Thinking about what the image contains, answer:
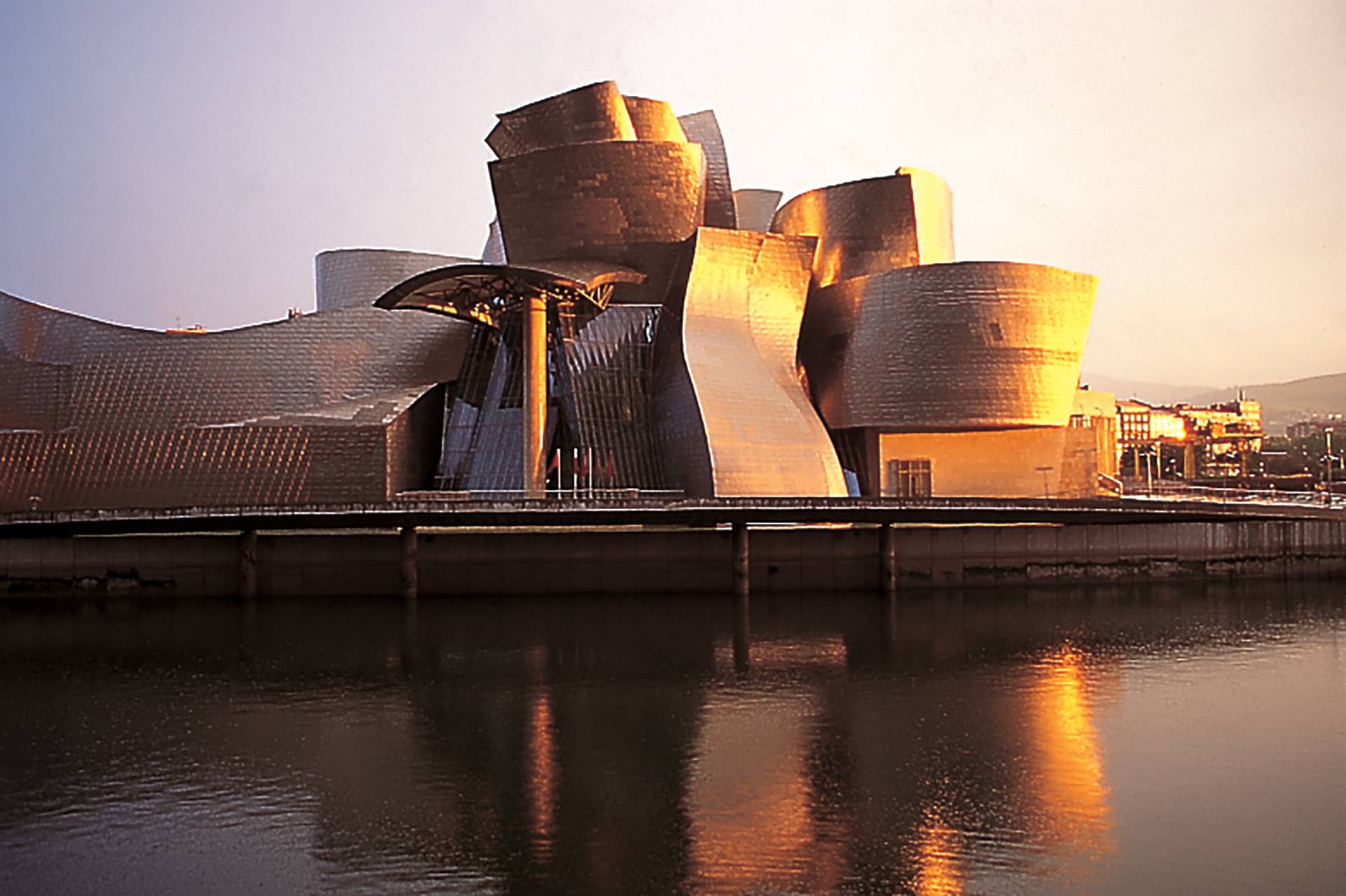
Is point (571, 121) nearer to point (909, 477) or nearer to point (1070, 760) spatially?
point (909, 477)

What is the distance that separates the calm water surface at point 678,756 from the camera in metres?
10.7

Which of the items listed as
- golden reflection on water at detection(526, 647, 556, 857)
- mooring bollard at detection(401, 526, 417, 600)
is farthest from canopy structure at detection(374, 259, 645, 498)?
golden reflection on water at detection(526, 647, 556, 857)

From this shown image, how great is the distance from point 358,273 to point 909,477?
23.0 metres

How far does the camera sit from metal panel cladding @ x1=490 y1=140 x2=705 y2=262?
37.9 m

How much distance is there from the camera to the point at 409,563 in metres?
30.9

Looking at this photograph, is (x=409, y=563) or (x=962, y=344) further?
(x=962, y=344)

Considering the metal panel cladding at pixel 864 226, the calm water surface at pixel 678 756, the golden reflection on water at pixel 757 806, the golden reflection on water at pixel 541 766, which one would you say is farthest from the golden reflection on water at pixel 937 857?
the metal panel cladding at pixel 864 226

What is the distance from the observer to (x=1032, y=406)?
41.9 m

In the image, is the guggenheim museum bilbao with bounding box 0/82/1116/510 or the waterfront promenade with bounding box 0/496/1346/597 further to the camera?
the guggenheim museum bilbao with bounding box 0/82/1116/510

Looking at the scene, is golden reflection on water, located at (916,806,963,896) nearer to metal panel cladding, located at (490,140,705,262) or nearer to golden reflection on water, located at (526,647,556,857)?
golden reflection on water, located at (526,647,556,857)

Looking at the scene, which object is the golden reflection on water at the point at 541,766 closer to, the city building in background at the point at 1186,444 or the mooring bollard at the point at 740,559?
the mooring bollard at the point at 740,559

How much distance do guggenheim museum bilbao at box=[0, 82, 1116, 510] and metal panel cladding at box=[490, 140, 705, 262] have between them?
0.07 meters

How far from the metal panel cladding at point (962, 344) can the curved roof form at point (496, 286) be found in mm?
8928

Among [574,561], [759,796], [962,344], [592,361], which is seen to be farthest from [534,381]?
[759,796]
